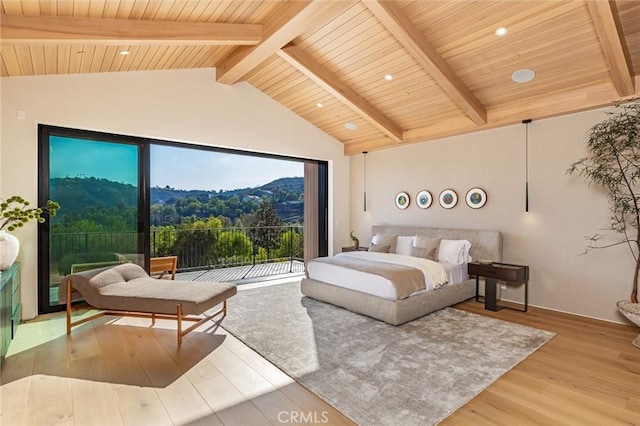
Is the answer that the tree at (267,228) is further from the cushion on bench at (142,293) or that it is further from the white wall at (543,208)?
the cushion on bench at (142,293)

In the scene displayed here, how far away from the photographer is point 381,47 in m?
4.39

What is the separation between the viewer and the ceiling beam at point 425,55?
11.8 ft

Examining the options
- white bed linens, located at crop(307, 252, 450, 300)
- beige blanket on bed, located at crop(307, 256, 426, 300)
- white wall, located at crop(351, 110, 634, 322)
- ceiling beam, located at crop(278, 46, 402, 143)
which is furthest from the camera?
ceiling beam, located at crop(278, 46, 402, 143)

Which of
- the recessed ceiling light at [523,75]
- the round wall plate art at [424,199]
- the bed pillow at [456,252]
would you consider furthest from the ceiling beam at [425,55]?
the bed pillow at [456,252]

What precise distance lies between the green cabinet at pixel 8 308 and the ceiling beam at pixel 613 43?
5.85 metres

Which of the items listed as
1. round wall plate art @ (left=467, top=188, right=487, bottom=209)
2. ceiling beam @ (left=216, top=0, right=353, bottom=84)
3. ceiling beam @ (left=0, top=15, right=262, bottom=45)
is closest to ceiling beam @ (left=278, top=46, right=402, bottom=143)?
ceiling beam @ (left=216, top=0, right=353, bottom=84)

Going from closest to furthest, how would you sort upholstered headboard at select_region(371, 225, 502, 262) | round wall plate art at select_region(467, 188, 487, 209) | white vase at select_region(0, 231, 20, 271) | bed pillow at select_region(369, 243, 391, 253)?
1. white vase at select_region(0, 231, 20, 271)
2. upholstered headboard at select_region(371, 225, 502, 262)
3. round wall plate art at select_region(467, 188, 487, 209)
4. bed pillow at select_region(369, 243, 391, 253)

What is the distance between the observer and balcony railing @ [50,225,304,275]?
175 inches

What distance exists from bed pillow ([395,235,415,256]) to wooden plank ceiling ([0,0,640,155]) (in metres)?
1.99

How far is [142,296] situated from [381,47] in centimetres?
419

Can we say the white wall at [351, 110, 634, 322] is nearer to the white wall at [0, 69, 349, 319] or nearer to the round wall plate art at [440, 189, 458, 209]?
the round wall plate art at [440, 189, 458, 209]

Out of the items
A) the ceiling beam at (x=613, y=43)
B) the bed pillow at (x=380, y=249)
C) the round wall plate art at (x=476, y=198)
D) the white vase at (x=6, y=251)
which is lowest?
the bed pillow at (x=380, y=249)

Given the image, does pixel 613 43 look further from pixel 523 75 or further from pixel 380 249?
pixel 380 249

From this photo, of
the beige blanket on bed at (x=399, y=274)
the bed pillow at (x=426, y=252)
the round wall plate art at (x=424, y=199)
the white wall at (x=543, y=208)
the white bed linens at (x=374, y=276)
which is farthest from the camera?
Answer: the round wall plate art at (x=424, y=199)
